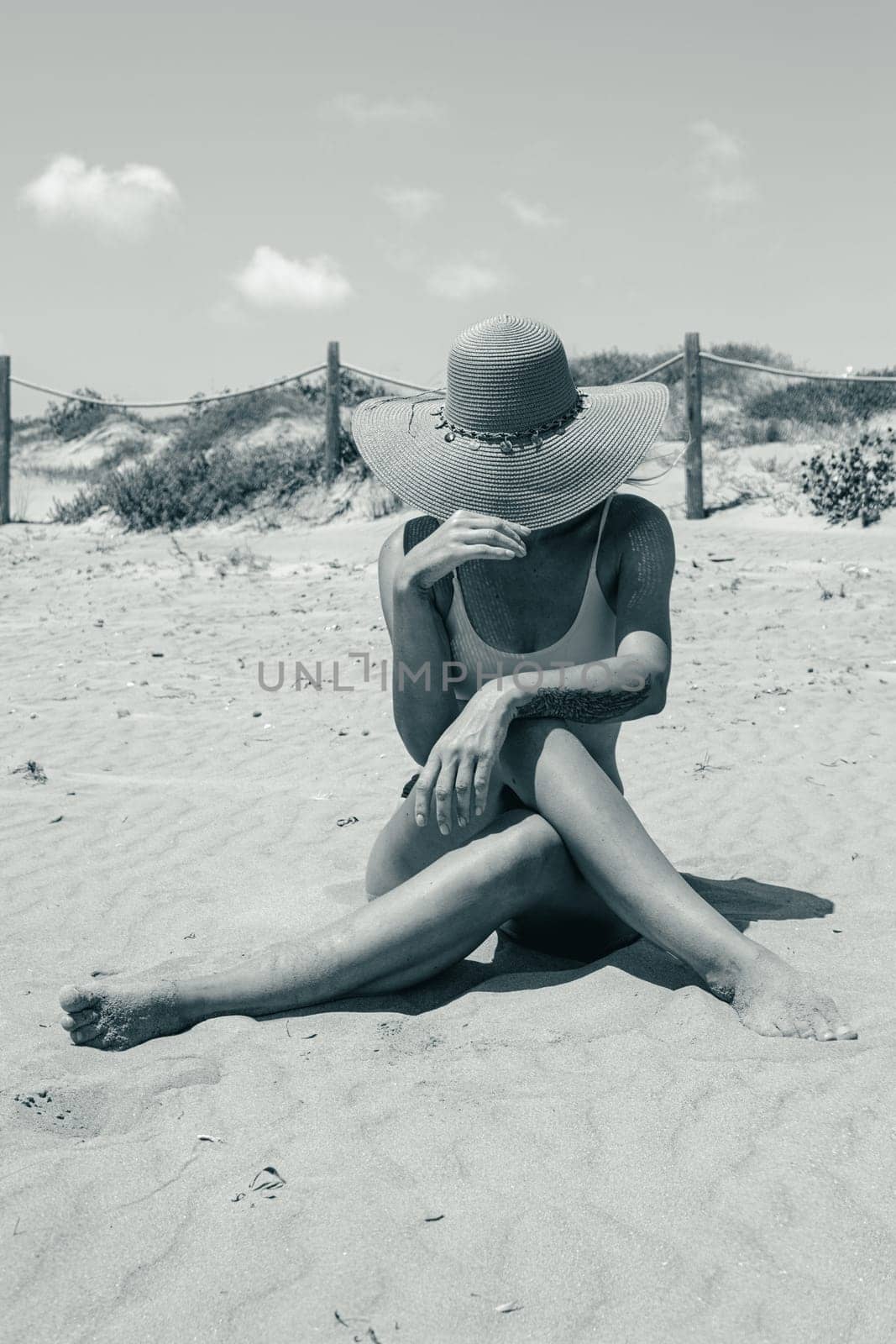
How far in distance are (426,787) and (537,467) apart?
2.58 ft

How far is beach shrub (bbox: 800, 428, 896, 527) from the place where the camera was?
36.9ft

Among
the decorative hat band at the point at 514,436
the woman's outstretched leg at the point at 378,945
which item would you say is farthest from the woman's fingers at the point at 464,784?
the decorative hat band at the point at 514,436

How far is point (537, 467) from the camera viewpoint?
110 inches

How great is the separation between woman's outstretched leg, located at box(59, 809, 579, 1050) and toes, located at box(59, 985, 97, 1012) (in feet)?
0.05

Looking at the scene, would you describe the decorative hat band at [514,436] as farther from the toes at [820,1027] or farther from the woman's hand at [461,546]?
the toes at [820,1027]

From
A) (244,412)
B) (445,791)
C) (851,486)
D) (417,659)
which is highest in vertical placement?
(244,412)

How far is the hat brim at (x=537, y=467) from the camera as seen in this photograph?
2.78 meters

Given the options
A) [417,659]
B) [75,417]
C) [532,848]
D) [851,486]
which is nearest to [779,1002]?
[532,848]

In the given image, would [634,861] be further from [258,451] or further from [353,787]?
[258,451]

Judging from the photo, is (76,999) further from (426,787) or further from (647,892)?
(647,892)

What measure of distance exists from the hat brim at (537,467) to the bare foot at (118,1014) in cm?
126

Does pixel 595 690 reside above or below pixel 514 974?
above

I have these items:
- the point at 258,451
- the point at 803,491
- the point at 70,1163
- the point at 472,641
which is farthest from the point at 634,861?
the point at 258,451

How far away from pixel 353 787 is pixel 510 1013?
2516mm
